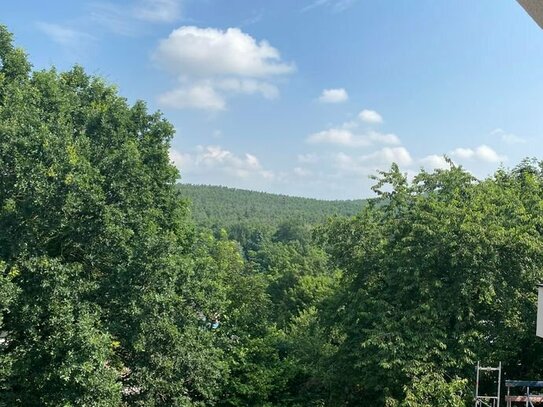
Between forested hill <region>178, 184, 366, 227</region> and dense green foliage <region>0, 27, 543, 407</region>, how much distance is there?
107 m

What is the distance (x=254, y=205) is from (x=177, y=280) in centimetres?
14233

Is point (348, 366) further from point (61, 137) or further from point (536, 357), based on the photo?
point (61, 137)

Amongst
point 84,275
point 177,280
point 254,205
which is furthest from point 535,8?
point 254,205

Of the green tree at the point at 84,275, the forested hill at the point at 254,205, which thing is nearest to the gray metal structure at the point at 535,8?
the green tree at the point at 84,275

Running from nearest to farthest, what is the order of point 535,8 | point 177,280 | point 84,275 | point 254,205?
point 535,8, point 84,275, point 177,280, point 254,205

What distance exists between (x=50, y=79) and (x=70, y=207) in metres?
4.43

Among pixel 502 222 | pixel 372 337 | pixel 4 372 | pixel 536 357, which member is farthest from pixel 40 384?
pixel 536 357

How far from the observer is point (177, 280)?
11578 mm

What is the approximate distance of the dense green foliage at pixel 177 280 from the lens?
9.88m

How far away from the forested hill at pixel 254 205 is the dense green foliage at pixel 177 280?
10696cm

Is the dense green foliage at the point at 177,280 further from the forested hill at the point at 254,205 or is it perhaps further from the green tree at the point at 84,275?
the forested hill at the point at 254,205

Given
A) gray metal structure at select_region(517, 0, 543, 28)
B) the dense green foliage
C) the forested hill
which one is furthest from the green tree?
the forested hill

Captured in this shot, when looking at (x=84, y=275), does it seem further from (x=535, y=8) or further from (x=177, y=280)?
(x=535, y=8)

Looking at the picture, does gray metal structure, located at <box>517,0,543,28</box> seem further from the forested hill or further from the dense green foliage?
the forested hill
